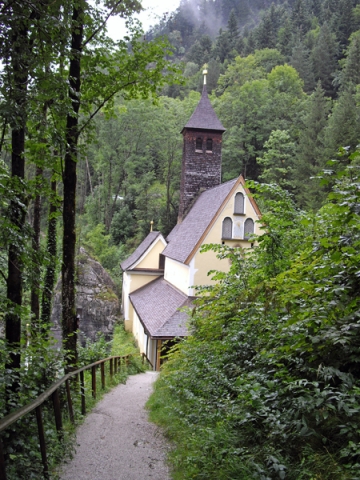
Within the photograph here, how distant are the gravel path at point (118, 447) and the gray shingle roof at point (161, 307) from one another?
5786 millimetres

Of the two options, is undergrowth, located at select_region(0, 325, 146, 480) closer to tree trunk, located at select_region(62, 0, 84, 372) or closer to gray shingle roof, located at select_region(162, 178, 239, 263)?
tree trunk, located at select_region(62, 0, 84, 372)

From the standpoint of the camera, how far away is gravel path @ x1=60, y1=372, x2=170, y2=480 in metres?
4.24

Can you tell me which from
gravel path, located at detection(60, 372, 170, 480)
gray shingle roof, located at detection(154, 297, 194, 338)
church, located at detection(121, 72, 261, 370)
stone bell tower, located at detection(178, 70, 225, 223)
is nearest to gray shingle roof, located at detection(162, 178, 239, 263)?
church, located at detection(121, 72, 261, 370)

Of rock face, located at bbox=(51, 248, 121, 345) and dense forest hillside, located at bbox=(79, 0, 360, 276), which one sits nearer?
rock face, located at bbox=(51, 248, 121, 345)

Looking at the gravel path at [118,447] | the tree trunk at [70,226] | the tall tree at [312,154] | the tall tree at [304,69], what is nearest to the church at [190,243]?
the tree trunk at [70,226]

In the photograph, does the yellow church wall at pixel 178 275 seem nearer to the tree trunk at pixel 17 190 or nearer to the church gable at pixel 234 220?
the church gable at pixel 234 220

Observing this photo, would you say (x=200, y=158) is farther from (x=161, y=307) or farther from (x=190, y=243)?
(x=161, y=307)

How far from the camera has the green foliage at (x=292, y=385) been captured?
10.3ft

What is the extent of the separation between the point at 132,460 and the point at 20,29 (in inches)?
188

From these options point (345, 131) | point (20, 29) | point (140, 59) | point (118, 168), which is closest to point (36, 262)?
point (20, 29)

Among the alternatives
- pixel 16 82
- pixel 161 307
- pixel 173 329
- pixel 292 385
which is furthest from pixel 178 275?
pixel 292 385

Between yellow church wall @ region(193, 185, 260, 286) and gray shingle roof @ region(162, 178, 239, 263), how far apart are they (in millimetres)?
352

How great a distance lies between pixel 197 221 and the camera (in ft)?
66.5

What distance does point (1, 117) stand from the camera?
4.06 m
